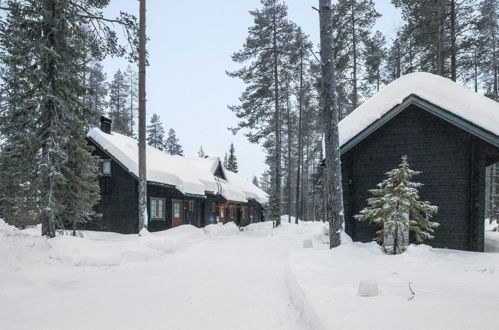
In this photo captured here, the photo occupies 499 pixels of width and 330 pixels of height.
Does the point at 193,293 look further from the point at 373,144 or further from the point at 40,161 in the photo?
the point at 373,144

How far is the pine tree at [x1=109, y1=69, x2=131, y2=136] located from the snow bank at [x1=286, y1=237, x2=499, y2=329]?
42.5 meters

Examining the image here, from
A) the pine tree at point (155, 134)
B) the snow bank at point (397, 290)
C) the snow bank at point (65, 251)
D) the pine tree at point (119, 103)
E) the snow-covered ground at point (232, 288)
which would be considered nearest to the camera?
the snow bank at point (397, 290)

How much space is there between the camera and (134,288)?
6.61m

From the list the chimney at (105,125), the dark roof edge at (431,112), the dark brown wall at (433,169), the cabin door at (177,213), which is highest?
the chimney at (105,125)

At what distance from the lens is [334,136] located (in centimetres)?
1005

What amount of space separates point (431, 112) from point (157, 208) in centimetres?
1702

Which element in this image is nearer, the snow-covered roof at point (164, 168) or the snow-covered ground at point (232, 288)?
the snow-covered ground at point (232, 288)

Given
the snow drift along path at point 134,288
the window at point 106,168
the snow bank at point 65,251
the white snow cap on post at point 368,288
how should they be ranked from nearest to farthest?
the white snow cap on post at point 368,288 < the snow drift along path at point 134,288 < the snow bank at point 65,251 < the window at point 106,168

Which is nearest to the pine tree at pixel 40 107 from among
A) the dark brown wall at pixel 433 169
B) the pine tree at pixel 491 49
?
the dark brown wall at pixel 433 169

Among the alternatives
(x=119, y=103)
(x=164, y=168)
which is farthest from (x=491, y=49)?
(x=119, y=103)

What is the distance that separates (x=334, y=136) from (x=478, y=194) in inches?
215

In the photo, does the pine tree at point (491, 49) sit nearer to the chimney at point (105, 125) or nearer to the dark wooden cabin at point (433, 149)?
the dark wooden cabin at point (433, 149)

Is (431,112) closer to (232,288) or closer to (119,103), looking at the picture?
(232,288)

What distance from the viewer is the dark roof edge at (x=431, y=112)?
10.4 metres
